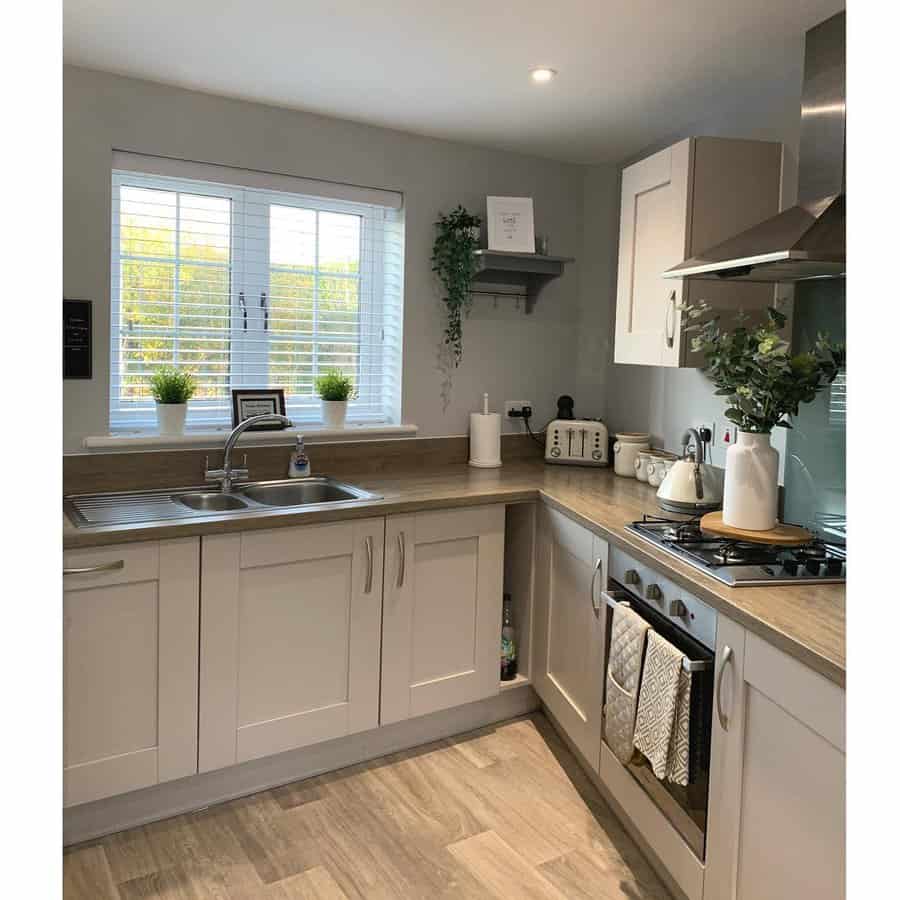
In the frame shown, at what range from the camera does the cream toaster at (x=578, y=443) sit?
11.1 ft

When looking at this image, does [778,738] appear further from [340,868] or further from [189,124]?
[189,124]

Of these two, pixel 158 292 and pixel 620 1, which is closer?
pixel 620 1

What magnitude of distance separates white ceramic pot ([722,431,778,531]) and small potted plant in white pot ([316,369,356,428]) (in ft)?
4.92

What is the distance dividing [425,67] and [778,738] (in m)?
2.06

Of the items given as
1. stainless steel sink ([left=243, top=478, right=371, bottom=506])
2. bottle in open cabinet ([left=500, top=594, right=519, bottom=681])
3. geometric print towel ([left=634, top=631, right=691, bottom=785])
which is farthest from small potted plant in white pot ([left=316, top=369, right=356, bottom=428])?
geometric print towel ([left=634, top=631, right=691, bottom=785])

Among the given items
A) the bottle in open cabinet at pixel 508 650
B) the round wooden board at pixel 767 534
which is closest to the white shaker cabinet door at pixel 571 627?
the bottle in open cabinet at pixel 508 650

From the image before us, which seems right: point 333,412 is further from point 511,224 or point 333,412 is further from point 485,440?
point 511,224

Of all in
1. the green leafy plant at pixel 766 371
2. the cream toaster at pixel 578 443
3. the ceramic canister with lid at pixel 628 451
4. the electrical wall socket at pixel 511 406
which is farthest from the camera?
the electrical wall socket at pixel 511 406

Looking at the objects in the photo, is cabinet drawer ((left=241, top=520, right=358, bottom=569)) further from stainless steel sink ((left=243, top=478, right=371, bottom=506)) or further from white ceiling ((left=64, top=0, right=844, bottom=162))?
white ceiling ((left=64, top=0, right=844, bottom=162))

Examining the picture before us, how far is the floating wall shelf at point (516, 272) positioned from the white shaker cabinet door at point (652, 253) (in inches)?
17.2

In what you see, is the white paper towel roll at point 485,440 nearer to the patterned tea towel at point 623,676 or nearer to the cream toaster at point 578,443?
the cream toaster at point 578,443

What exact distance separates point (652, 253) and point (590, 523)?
95 centimetres

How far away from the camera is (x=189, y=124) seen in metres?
2.73

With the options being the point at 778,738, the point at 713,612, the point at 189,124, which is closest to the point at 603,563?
the point at 713,612
